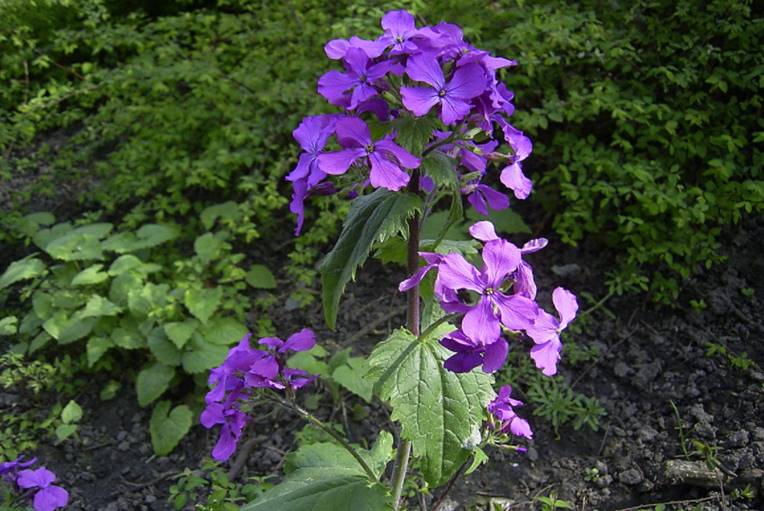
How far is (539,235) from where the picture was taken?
11.8 ft

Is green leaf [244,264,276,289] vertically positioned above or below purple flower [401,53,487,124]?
below

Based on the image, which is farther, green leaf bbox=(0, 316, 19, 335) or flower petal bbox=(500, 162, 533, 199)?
green leaf bbox=(0, 316, 19, 335)

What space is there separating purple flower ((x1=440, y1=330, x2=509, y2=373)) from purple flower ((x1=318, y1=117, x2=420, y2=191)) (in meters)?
0.34

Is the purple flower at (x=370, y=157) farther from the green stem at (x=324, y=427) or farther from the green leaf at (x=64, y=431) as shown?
the green leaf at (x=64, y=431)

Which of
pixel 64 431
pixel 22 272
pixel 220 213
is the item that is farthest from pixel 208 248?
pixel 64 431

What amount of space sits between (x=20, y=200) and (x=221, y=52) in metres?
1.65

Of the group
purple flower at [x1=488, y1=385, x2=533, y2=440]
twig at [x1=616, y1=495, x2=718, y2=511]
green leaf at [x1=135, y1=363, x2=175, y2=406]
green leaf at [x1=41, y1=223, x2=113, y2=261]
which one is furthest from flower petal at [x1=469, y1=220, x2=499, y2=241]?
green leaf at [x1=41, y1=223, x2=113, y2=261]

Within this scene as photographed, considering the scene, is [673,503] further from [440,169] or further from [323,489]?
[440,169]

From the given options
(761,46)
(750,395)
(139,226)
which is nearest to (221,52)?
(139,226)

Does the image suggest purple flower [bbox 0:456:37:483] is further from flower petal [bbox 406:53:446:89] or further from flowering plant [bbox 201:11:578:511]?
flower petal [bbox 406:53:446:89]

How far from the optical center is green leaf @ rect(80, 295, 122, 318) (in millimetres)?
3164

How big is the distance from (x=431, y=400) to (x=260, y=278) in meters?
2.10

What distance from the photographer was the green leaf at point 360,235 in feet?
4.76

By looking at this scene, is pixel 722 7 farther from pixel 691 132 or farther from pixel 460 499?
pixel 460 499
